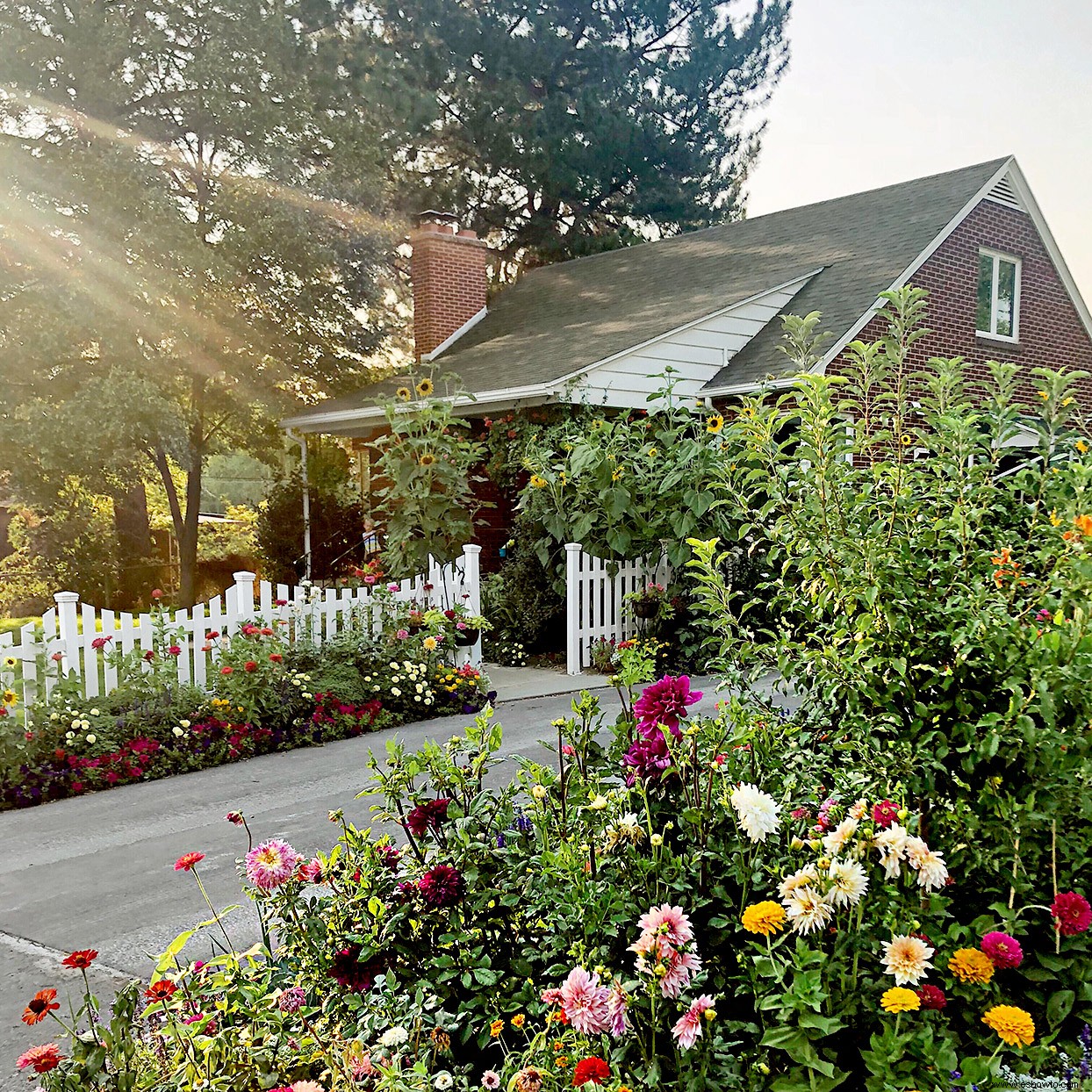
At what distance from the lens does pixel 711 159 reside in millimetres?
25094

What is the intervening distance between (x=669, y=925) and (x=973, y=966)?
1.94ft

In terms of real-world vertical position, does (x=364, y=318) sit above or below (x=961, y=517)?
above

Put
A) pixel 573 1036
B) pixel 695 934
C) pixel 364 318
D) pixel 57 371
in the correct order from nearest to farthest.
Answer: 1. pixel 573 1036
2. pixel 695 934
3. pixel 57 371
4. pixel 364 318

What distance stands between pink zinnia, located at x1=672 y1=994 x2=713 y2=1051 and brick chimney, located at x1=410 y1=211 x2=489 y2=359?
15.5 m

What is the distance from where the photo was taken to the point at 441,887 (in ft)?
8.04

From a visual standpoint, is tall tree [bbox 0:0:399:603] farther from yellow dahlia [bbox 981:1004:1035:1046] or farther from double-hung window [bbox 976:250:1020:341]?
yellow dahlia [bbox 981:1004:1035:1046]

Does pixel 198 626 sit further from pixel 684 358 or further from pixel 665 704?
pixel 684 358

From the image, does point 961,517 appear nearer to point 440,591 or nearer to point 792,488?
point 792,488

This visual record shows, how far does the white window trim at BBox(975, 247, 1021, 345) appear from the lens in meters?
14.3

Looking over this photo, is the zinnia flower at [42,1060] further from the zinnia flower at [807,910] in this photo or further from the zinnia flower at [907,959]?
the zinnia flower at [907,959]

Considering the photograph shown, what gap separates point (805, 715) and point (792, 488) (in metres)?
0.72

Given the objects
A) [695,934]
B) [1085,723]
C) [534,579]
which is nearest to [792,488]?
[1085,723]

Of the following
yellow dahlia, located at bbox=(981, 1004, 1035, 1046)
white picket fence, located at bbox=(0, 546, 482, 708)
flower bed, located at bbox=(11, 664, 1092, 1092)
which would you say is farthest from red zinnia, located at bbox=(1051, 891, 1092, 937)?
white picket fence, located at bbox=(0, 546, 482, 708)

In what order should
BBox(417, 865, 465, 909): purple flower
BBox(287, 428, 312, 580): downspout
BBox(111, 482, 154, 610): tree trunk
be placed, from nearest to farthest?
BBox(417, 865, 465, 909): purple flower, BBox(287, 428, 312, 580): downspout, BBox(111, 482, 154, 610): tree trunk
